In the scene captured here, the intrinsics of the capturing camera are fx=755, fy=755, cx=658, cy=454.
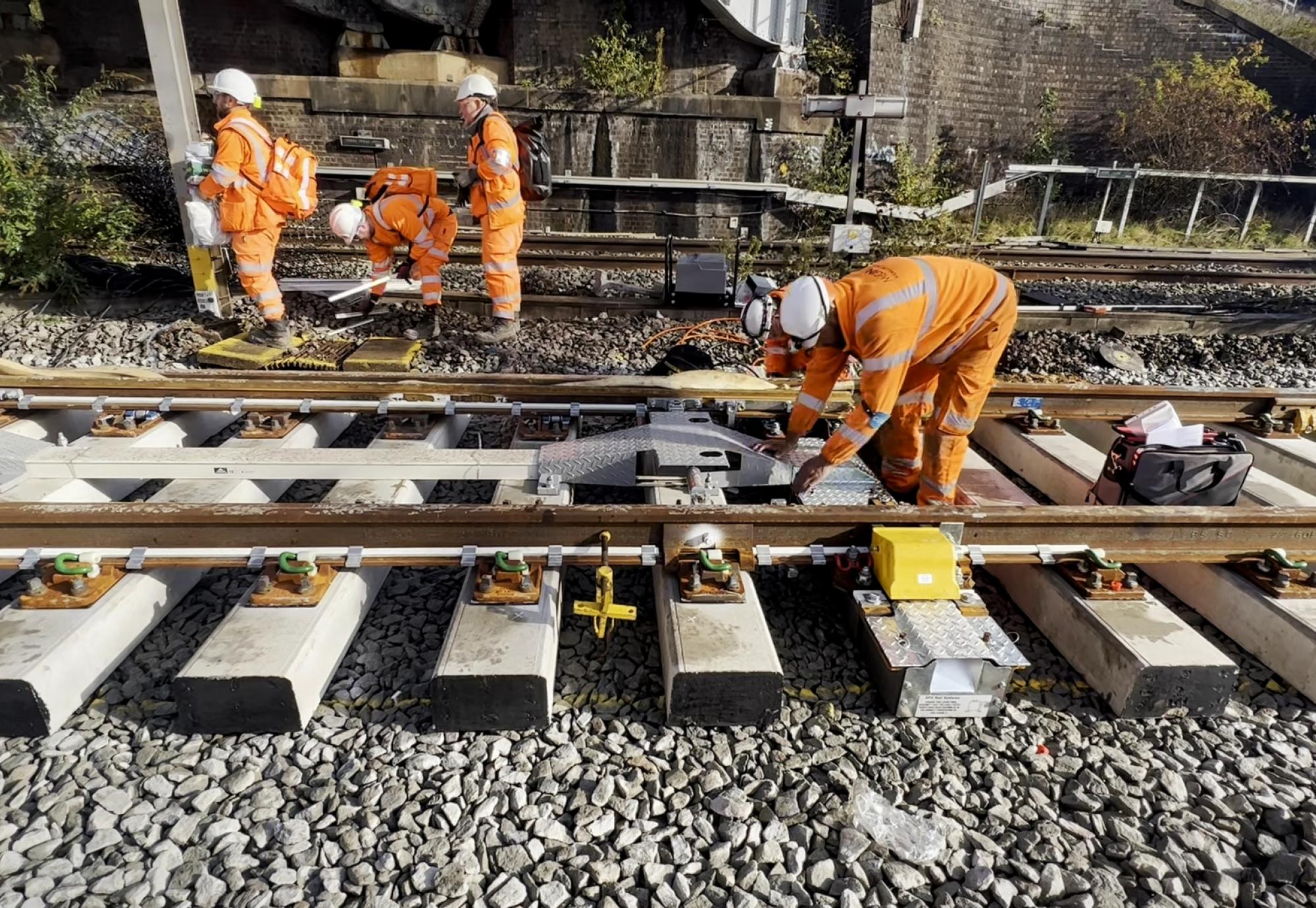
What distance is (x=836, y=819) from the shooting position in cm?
233

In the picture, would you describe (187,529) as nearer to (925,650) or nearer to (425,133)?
(925,650)

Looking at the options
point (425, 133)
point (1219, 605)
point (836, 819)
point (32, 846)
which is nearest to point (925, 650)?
point (836, 819)

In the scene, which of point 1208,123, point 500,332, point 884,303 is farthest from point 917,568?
point 1208,123

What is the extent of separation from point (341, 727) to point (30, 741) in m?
1.00

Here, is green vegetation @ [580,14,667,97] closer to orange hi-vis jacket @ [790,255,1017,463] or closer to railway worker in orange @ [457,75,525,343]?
railway worker in orange @ [457,75,525,343]

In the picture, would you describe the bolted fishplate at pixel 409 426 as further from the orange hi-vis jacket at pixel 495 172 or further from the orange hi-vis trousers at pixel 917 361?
the orange hi-vis jacket at pixel 495 172

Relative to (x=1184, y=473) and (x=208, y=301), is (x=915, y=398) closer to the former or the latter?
(x=1184, y=473)

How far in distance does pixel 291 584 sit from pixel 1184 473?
405 centimetres

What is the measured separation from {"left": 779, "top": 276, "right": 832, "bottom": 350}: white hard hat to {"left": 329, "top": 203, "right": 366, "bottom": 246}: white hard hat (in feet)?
16.1

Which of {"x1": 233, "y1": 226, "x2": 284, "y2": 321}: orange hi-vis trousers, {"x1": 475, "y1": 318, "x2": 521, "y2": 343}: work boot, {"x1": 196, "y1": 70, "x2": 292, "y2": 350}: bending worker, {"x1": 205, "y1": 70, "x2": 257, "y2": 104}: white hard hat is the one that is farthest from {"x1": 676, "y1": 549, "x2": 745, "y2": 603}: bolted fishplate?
{"x1": 205, "y1": 70, "x2": 257, "y2": 104}: white hard hat

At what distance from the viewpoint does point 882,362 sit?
130 inches

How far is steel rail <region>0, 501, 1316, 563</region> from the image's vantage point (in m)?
3.02

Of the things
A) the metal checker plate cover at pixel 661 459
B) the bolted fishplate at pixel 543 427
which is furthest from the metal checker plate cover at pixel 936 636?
the bolted fishplate at pixel 543 427

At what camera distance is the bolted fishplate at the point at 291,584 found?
2.79 m
